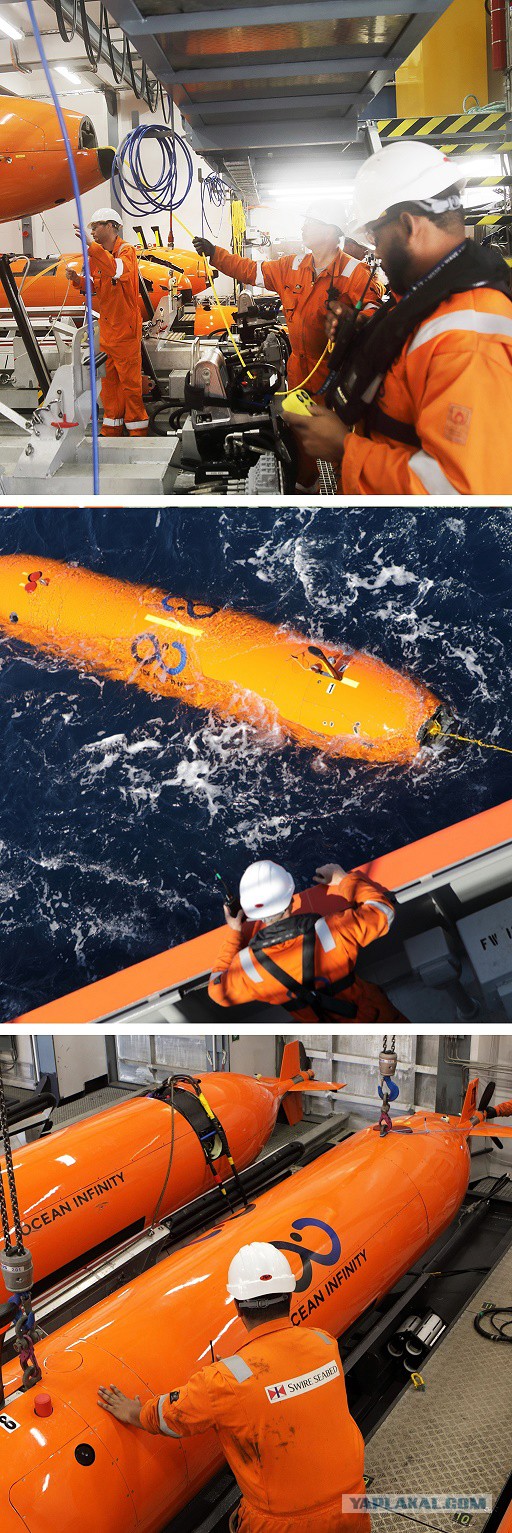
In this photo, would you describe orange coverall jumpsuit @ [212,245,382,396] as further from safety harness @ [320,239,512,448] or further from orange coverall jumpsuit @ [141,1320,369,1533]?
orange coverall jumpsuit @ [141,1320,369,1533]

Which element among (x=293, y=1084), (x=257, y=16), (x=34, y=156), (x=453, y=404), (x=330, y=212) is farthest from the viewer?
(x=293, y=1084)

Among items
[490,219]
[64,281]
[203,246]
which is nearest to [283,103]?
[490,219]

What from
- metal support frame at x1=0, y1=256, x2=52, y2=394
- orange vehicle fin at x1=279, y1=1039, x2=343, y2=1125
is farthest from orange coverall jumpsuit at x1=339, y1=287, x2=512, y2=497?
orange vehicle fin at x1=279, y1=1039, x2=343, y2=1125

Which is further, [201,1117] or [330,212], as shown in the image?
[201,1117]

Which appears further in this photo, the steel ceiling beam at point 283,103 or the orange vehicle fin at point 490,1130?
the orange vehicle fin at point 490,1130

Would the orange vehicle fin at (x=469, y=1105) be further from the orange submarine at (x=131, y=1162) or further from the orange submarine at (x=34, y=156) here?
the orange submarine at (x=34, y=156)

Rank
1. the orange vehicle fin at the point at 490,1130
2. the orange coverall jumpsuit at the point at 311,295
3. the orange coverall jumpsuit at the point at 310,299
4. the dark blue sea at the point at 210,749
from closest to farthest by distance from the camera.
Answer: the dark blue sea at the point at 210,749
the orange coverall jumpsuit at the point at 310,299
the orange coverall jumpsuit at the point at 311,295
the orange vehicle fin at the point at 490,1130

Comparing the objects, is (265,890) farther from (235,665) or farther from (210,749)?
(235,665)

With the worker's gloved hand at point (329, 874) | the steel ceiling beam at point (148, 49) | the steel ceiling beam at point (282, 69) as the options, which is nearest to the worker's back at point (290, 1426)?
the worker's gloved hand at point (329, 874)
